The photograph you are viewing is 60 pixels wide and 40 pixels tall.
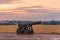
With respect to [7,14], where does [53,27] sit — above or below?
below

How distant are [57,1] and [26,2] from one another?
30cm

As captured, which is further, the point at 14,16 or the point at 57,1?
the point at 57,1

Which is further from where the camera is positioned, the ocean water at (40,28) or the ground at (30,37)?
the ocean water at (40,28)

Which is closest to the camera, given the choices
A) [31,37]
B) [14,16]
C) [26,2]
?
[31,37]

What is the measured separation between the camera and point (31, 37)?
1.27 meters

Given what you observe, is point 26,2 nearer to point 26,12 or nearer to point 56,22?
point 26,12

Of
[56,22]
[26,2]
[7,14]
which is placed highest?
[26,2]

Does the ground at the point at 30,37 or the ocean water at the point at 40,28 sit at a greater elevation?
Answer: the ocean water at the point at 40,28

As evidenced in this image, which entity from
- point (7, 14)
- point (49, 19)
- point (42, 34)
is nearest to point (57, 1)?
point (49, 19)

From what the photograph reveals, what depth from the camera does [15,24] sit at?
4.36ft

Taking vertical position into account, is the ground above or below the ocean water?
below

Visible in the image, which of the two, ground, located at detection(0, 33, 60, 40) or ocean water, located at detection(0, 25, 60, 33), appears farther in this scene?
ocean water, located at detection(0, 25, 60, 33)

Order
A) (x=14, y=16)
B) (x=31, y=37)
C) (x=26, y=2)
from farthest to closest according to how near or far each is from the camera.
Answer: (x=26, y=2)
(x=14, y=16)
(x=31, y=37)

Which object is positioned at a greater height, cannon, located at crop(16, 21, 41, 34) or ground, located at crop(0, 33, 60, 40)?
cannon, located at crop(16, 21, 41, 34)
